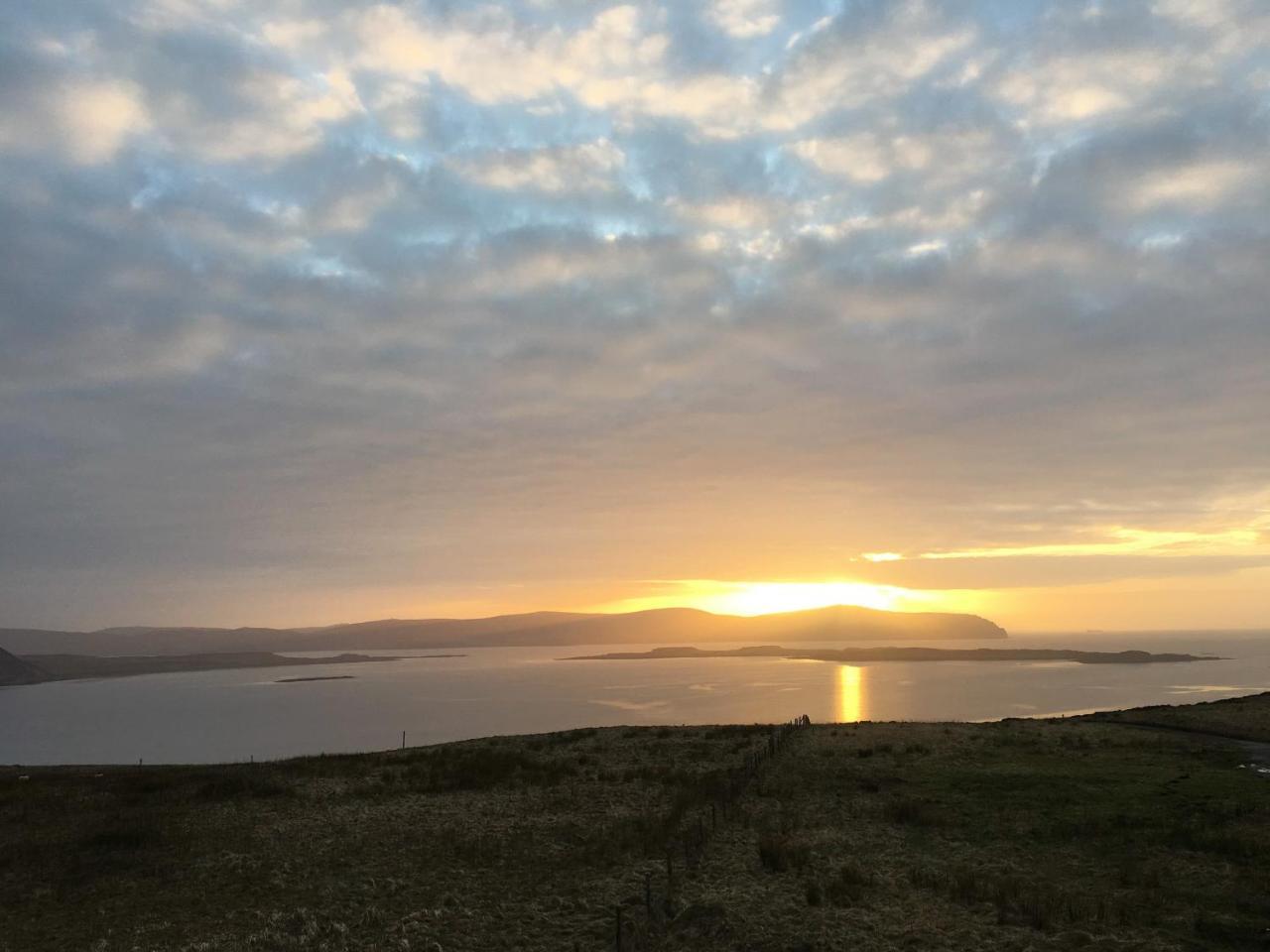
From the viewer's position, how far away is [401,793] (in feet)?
102

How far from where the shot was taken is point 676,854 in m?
20.9

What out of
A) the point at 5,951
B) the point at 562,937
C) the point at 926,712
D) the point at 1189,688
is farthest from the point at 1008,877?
the point at 1189,688

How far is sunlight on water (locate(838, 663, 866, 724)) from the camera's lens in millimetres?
101981

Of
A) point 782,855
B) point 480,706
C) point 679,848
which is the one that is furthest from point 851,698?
point 782,855

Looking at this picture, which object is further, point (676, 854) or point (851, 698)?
point (851, 698)

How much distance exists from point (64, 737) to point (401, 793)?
94.3 m

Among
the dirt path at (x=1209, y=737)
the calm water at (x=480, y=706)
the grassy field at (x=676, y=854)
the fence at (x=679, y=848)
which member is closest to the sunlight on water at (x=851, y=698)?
the calm water at (x=480, y=706)

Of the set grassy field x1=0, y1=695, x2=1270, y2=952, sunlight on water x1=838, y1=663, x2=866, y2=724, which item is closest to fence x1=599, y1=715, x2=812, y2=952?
grassy field x1=0, y1=695, x2=1270, y2=952

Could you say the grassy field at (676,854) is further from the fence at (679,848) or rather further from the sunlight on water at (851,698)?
the sunlight on water at (851,698)

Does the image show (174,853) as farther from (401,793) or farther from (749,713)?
(749,713)

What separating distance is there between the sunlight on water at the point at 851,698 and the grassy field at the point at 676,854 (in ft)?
160

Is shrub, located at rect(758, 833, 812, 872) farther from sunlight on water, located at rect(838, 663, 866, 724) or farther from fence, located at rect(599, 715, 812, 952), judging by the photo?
sunlight on water, located at rect(838, 663, 866, 724)

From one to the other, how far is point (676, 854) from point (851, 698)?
12262 cm

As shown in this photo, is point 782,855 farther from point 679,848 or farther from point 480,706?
point 480,706
